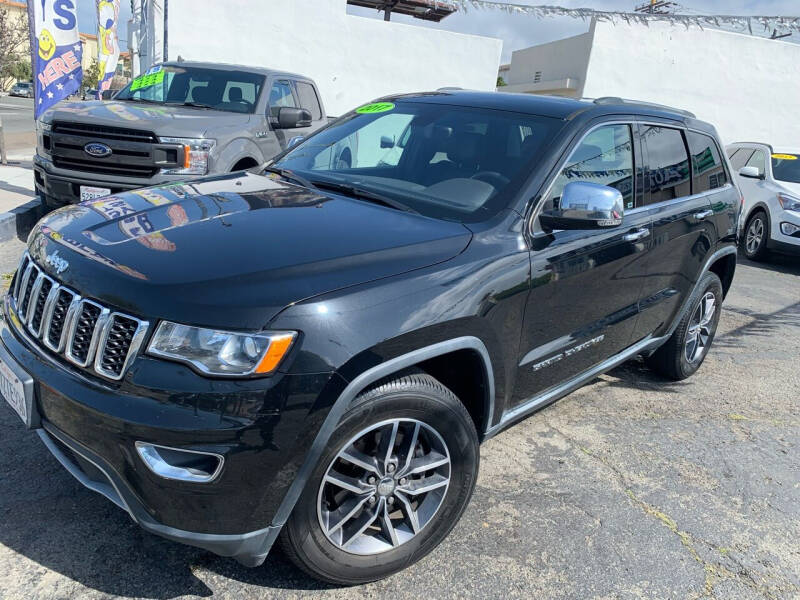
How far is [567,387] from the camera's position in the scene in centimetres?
328

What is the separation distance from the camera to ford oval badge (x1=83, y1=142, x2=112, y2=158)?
595 centimetres

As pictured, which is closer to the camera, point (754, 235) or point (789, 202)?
point (789, 202)

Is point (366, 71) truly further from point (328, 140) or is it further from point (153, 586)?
point (153, 586)

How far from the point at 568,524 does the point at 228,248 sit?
1903 millimetres

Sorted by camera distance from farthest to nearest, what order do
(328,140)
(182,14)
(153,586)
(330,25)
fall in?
1. (330,25)
2. (182,14)
3. (328,140)
4. (153,586)

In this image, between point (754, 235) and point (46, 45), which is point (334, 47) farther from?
point (754, 235)

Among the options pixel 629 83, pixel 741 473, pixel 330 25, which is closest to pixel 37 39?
pixel 330 25

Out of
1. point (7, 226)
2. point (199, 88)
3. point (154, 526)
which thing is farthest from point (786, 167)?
point (154, 526)

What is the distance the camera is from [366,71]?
13203 mm

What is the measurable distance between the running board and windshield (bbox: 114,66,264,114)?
16.1ft

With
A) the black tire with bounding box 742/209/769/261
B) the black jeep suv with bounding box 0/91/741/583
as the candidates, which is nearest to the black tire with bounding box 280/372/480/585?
the black jeep suv with bounding box 0/91/741/583

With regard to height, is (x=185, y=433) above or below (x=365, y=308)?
below

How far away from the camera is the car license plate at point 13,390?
88.1 inches

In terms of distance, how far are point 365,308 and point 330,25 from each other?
39.6ft
